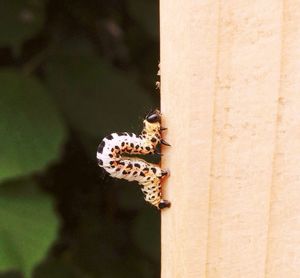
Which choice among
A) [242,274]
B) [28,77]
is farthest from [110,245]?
[242,274]

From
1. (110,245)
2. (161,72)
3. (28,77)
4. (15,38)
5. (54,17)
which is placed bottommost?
(161,72)

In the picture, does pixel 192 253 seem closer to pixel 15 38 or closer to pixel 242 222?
pixel 242 222

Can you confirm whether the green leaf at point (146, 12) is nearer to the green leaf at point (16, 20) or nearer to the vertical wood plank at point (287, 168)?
the green leaf at point (16, 20)

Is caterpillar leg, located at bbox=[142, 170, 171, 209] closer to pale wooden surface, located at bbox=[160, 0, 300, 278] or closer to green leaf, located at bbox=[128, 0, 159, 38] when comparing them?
pale wooden surface, located at bbox=[160, 0, 300, 278]

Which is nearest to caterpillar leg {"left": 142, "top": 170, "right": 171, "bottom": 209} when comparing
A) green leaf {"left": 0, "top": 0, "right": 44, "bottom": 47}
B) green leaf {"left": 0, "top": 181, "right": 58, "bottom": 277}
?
green leaf {"left": 0, "top": 181, "right": 58, "bottom": 277}

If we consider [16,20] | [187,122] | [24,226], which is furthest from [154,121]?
[16,20]

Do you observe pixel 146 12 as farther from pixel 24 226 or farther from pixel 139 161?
pixel 139 161


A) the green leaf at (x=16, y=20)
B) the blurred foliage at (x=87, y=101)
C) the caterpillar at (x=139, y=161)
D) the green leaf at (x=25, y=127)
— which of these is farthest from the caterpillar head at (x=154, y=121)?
the green leaf at (x=16, y=20)
